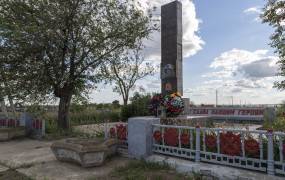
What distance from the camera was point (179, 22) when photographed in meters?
10.0

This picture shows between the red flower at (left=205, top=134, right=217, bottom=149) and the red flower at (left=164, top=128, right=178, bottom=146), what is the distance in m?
0.81

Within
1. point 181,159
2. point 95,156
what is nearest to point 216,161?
point 181,159

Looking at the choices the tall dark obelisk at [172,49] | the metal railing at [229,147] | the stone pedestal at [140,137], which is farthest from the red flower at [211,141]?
the tall dark obelisk at [172,49]

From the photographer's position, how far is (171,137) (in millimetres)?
6461

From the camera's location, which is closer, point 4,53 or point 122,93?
point 4,53

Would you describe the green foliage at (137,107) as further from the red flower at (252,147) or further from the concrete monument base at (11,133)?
the red flower at (252,147)

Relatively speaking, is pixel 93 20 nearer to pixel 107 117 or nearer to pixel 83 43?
pixel 83 43

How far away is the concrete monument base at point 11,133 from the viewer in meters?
11.2

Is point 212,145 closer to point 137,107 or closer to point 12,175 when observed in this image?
point 12,175

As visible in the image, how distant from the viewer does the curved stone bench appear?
641 centimetres

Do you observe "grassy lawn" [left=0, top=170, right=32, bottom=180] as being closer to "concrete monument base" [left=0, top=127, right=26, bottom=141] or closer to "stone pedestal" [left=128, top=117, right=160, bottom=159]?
"stone pedestal" [left=128, top=117, right=160, bottom=159]

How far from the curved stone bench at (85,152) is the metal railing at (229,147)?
1319 mm

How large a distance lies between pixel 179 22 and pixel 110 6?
374cm

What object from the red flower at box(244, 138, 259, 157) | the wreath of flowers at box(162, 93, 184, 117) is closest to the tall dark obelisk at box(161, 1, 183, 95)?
the wreath of flowers at box(162, 93, 184, 117)
